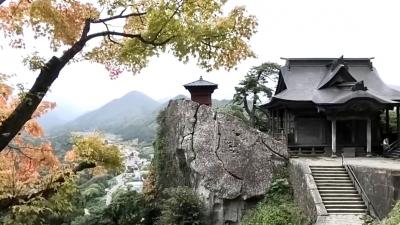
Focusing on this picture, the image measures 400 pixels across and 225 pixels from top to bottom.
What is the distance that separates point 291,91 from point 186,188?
30.6ft

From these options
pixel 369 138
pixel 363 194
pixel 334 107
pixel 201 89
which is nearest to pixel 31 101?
pixel 363 194

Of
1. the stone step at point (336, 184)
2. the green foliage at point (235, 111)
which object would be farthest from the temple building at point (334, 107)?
the stone step at point (336, 184)

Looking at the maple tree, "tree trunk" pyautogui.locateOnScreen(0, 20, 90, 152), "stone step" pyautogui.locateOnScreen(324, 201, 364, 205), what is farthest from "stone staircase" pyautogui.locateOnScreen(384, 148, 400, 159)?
"tree trunk" pyautogui.locateOnScreen(0, 20, 90, 152)

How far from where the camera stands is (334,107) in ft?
73.2

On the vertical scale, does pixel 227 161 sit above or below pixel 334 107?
below

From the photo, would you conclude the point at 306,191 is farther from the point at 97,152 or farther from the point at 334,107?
the point at 97,152

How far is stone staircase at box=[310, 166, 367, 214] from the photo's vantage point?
1517 centimetres

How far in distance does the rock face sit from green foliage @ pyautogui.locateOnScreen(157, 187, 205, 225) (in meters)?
0.66

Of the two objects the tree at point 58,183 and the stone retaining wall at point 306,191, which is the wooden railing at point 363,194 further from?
the tree at point 58,183

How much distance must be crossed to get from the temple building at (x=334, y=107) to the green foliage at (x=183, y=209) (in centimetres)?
638

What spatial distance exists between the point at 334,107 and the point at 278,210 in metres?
7.84

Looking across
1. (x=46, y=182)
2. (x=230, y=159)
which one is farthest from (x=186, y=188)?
(x=46, y=182)

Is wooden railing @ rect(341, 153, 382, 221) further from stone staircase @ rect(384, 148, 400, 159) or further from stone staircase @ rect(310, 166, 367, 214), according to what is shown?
stone staircase @ rect(384, 148, 400, 159)

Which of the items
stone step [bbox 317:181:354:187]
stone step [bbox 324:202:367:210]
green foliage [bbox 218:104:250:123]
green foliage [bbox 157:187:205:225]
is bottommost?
green foliage [bbox 157:187:205:225]
